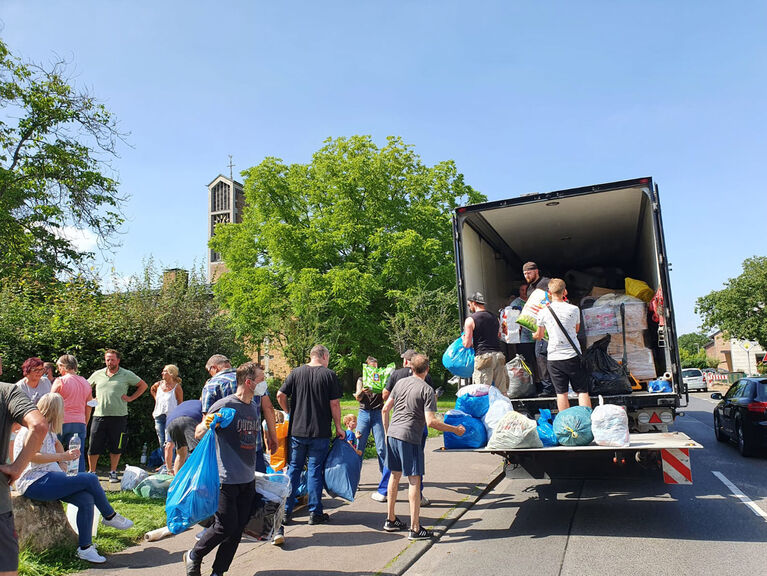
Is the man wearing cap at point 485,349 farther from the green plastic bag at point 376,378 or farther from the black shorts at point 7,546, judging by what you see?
the black shorts at point 7,546

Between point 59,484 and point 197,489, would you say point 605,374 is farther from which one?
point 59,484

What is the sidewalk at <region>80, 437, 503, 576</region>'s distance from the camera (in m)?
4.70

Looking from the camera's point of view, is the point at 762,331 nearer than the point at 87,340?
No

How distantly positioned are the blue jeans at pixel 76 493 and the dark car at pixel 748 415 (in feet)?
34.4

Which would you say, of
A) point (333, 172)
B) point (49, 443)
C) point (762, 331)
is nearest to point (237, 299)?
point (333, 172)

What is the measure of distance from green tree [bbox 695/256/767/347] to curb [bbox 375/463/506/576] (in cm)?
5531

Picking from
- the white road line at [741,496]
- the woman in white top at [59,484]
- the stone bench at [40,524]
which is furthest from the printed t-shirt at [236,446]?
the white road line at [741,496]

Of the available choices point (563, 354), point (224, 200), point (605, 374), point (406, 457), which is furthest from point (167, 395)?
point (224, 200)

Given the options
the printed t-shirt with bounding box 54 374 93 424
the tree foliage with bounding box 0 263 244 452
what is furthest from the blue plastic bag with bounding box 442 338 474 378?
the tree foliage with bounding box 0 263 244 452

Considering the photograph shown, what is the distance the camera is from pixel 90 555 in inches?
186

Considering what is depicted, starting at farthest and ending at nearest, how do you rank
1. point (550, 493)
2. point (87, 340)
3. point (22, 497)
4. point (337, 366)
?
point (337, 366) → point (87, 340) → point (550, 493) → point (22, 497)

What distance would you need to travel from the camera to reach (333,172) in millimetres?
28953

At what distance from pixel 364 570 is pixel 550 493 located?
3884mm

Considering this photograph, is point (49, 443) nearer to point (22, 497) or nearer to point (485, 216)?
point (22, 497)
